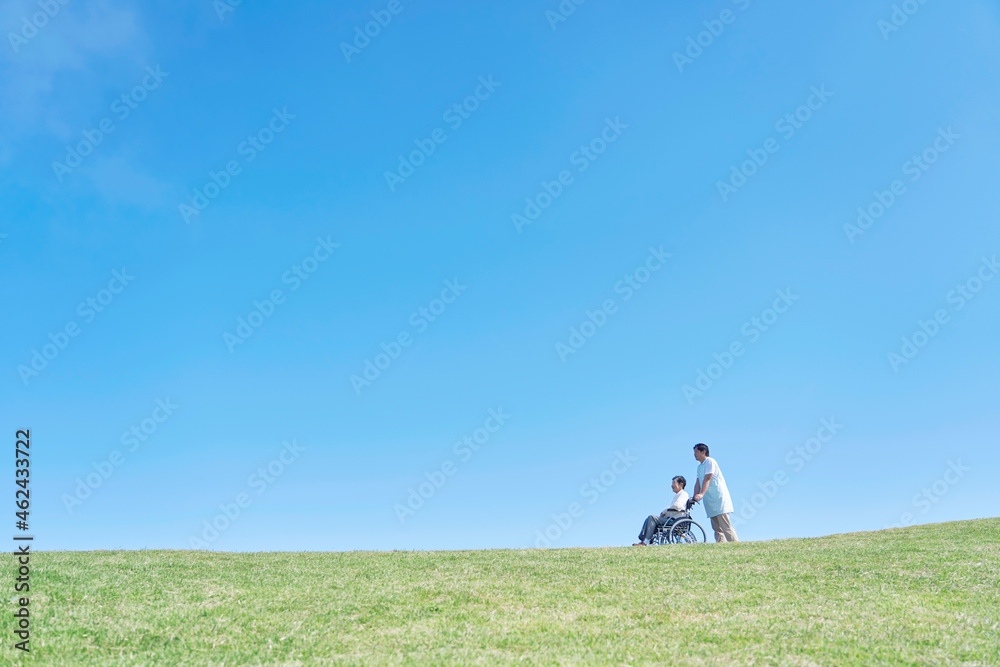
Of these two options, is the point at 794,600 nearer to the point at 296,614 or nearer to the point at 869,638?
the point at 869,638

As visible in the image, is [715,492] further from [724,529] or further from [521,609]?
[521,609]

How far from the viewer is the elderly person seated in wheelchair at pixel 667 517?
16.3m

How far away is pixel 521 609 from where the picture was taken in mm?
8859

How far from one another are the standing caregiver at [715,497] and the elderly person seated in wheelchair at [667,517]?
29cm

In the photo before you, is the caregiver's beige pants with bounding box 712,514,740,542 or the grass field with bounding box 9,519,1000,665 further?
the caregiver's beige pants with bounding box 712,514,740,542

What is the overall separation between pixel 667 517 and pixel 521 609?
822 centimetres

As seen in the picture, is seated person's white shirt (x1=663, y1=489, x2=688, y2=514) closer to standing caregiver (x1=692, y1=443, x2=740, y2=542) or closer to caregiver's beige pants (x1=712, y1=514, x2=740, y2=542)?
standing caregiver (x1=692, y1=443, x2=740, y2=542)

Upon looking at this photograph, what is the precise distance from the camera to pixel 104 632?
7707mm

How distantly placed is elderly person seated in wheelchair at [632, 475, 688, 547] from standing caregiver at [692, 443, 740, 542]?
29 centimetres

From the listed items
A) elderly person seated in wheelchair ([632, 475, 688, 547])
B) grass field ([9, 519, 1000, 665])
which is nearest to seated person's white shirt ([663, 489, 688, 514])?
elderly person seated in wheelchair ([632, 475, 688, 547])

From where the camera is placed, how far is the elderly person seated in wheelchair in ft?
53.6

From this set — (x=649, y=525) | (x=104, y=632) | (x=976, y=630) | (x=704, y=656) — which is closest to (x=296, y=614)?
(x=104, y=632)

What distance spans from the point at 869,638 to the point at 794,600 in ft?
5.31

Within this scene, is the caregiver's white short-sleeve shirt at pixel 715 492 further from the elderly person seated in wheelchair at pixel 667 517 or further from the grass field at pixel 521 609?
the grass field at pixel 521 609
